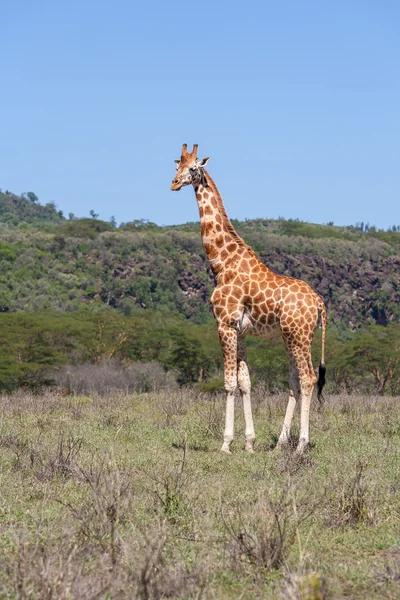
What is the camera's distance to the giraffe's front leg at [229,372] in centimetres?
943

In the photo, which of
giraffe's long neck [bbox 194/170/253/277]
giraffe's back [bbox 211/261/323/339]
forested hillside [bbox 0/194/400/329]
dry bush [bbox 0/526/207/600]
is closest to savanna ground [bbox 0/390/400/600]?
dry bush [bbox 0/526/207/600]

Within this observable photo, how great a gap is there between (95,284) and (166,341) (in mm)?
37361

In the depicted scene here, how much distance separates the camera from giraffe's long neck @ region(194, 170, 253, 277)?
984 cm

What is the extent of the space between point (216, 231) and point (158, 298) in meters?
71.2

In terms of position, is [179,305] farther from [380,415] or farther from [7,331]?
[380,415]

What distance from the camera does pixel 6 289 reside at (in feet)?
219

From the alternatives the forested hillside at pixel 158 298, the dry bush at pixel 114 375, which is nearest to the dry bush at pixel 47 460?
the dry bush at pixel 114 375

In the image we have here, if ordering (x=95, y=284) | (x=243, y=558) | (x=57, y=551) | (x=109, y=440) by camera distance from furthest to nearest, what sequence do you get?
(x=95, y=284) < (x=109, y=440) < (x=243, y=558) < (x=57, y=551)

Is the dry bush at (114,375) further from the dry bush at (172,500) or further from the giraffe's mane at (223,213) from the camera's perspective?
the dry bush at (172,500)

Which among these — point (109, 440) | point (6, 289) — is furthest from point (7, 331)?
point (6, 289)

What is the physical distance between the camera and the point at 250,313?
9578 mm

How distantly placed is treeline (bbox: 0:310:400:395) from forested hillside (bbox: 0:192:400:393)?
0.05 meters

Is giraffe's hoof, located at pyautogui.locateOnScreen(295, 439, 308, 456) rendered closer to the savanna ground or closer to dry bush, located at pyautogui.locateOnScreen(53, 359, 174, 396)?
the savanna ground

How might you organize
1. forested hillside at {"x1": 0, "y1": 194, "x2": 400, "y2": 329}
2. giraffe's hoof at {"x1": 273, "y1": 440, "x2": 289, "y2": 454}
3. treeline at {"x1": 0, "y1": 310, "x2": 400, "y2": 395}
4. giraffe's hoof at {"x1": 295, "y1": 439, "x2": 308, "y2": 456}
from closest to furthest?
giraffe's hoof at {"x1": 295, "y1": 439, "x2": 308, "y2": 456}
giraffe's hoof at {"x1": 273, "y1": 440, "x2": 289, "y2": 454}
treeline at {"x1": 0, "y1": 310, "x2": 400, "y2": 395}
forested hillside at {"x1": 0, "y1": 194, "x2": 400, "y2": 329}
